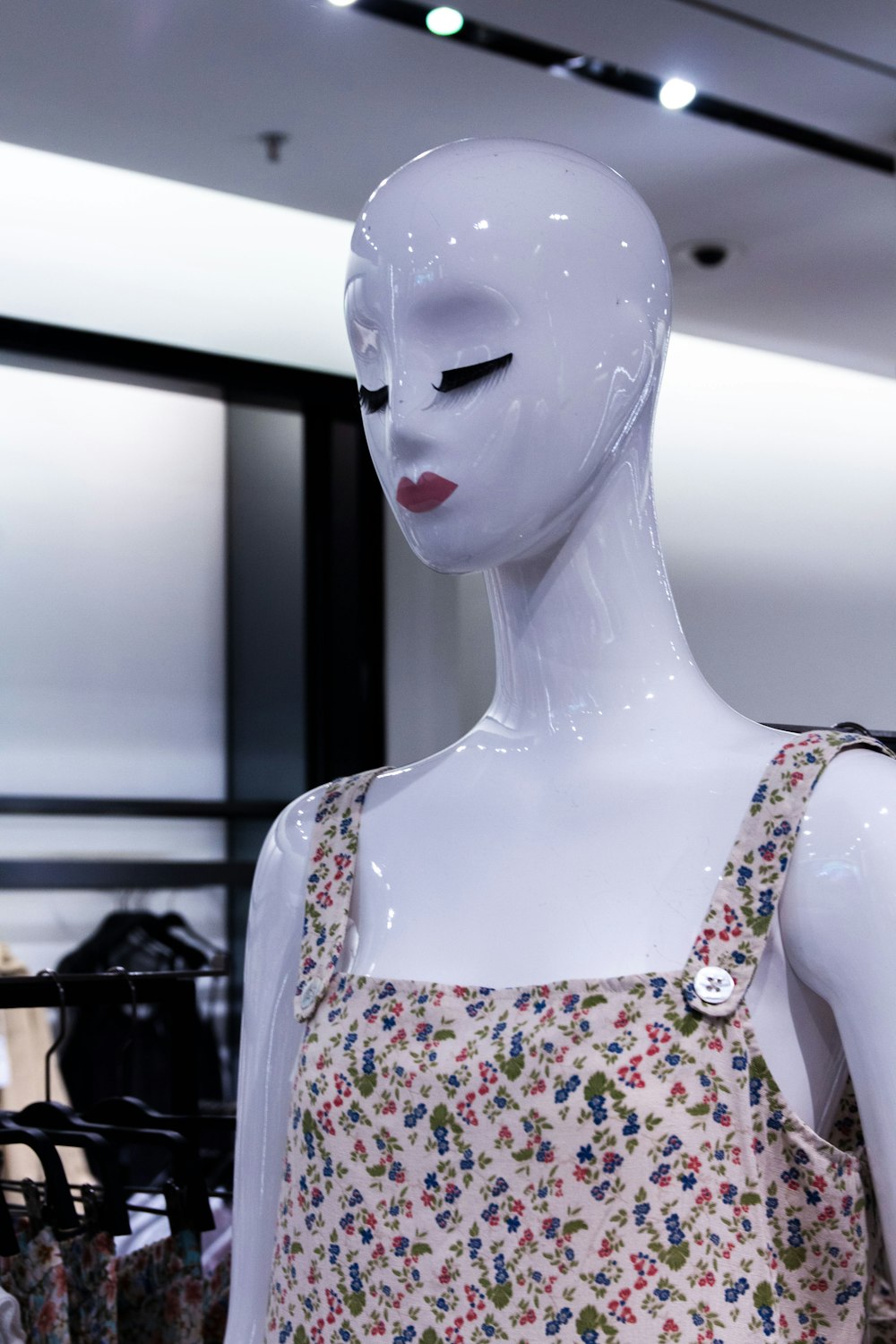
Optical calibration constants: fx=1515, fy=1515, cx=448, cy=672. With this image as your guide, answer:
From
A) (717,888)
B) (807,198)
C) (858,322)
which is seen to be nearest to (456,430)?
(717,888)

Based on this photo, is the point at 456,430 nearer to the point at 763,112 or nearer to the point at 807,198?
the point at 763,112

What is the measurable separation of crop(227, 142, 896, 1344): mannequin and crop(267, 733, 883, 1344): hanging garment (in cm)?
3

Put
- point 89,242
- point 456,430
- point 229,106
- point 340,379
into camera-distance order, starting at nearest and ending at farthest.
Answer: point 456,430 < point 229,106 < point 89,242 < point 340,379

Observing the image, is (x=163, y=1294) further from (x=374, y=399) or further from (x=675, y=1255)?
(x=374, y=399)

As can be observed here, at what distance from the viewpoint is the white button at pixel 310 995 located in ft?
3.74

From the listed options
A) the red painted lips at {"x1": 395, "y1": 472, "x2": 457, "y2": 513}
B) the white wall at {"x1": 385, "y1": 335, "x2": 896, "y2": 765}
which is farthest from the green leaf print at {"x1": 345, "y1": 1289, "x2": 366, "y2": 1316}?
the white wall at {"x1": 385, "y1": 335, "x2": 896, "y2": 765}

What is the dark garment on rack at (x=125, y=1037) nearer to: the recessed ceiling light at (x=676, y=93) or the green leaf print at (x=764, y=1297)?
the recessed ceiling light at (x=676, y=93)

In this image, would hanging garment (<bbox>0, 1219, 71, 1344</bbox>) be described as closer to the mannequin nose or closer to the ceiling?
the mannequin nose

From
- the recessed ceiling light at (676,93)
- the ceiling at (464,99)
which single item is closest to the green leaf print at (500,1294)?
the ceiling at (464,99)

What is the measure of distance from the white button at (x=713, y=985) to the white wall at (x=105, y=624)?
3.43 m

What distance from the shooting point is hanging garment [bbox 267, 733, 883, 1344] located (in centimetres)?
96

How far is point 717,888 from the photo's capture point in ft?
3.35

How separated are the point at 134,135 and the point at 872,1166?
270 centimetres

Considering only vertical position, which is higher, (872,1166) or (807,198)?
(807,198)
